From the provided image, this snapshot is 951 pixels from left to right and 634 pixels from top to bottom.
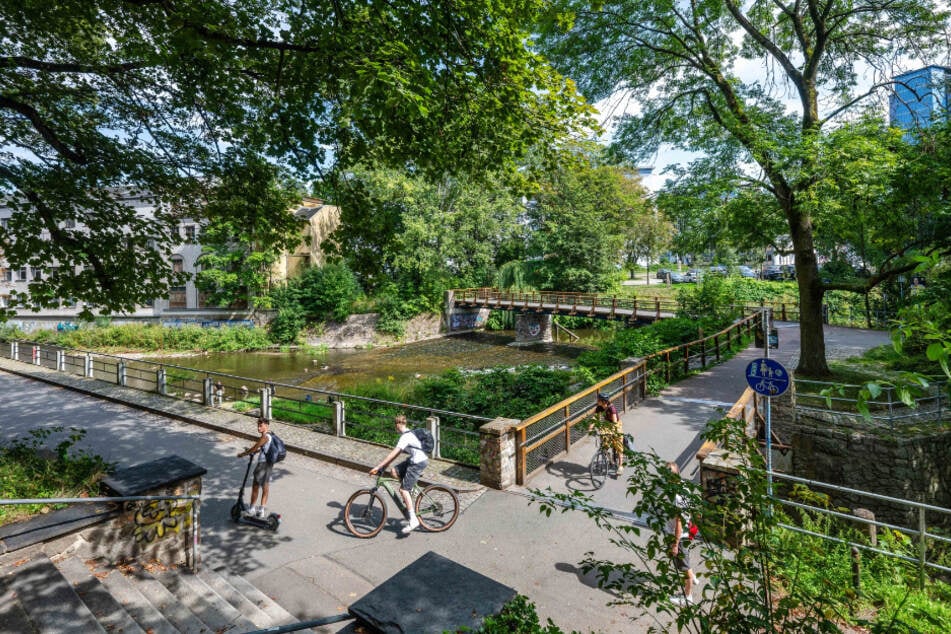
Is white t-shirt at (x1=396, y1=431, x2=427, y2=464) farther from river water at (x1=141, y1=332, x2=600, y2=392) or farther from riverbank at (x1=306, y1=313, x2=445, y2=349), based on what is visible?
riverbank at (x1=306, y1=313, x2=445, y2=349)

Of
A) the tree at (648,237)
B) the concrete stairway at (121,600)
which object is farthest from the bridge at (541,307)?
the concrete stairway at (121,600)

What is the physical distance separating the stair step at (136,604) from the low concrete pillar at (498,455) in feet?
15.7

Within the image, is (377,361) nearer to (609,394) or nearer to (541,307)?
(541,307)

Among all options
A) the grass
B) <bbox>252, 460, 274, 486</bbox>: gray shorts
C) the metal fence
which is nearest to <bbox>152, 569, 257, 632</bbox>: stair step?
the grass

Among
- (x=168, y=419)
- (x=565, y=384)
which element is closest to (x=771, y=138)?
(x=565, y=384)

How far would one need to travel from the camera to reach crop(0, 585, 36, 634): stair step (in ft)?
12.1

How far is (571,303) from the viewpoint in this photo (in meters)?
37.4

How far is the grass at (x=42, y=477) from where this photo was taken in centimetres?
564

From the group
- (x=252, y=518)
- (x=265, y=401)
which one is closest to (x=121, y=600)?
(x=252, y=518)

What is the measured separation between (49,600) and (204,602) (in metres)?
1.32

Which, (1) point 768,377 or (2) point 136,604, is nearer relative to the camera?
(2) point 136,604

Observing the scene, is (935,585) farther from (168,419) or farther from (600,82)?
(168,419)

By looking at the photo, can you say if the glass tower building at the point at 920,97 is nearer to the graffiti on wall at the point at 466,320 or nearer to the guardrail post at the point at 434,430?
the guardrail post at the point at 434,430

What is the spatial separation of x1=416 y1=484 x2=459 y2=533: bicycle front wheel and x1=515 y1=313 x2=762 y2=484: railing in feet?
5.36
